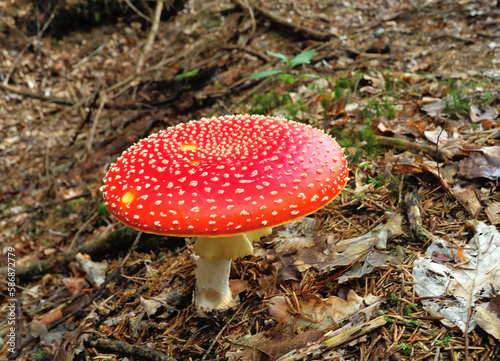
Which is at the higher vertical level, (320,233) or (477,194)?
(477,194)

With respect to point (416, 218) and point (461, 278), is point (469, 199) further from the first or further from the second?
point (461, 278)

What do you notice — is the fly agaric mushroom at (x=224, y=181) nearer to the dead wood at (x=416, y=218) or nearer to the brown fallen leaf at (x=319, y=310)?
the brown fallen leaf at (x=319, y=310)

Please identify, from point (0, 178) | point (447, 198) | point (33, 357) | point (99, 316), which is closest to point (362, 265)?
point (447, 198)

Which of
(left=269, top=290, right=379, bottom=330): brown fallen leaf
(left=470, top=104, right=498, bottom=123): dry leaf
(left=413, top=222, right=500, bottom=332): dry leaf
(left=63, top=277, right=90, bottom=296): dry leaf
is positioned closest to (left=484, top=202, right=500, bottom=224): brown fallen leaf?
(left=413, top=222, right=500, bottom=332): dry leaf

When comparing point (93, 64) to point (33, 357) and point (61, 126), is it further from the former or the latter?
point (33, 357)

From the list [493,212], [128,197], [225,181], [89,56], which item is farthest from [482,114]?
[89,56]

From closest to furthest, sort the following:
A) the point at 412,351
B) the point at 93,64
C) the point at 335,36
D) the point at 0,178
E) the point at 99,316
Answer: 1. the point at 412,351
2. the point at 99,316
3. the point at 0,178
4. the point at 335,36
5. the point at 93,64

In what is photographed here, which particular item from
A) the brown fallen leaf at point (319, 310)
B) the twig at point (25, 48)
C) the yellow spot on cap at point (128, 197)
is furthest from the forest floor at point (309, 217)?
the yellow spot on cap at point (128, 197)

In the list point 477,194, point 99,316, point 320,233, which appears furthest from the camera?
point 99,316
